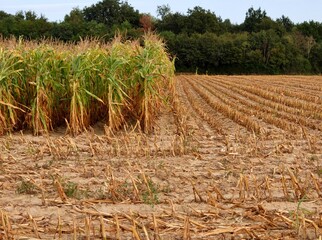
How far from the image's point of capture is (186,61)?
57125 mm

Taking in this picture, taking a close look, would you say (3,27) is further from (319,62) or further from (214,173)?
(214,173)

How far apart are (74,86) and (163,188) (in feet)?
17.2

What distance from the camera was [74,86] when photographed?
33.2 feet

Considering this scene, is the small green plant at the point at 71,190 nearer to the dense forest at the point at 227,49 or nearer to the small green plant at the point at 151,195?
the small green plant at the point at 151,195

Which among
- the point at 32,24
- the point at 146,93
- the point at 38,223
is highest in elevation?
the point at 32,24

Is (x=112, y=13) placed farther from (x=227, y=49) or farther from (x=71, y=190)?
(x=71, y=190)

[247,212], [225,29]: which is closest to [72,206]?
[247,212]

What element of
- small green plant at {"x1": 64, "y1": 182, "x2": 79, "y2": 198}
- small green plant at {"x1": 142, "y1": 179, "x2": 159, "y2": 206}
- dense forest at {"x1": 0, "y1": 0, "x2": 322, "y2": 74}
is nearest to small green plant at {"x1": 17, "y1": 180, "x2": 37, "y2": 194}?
small green plant at {"x1": 64, "y1": 182, "x2": 79, "y2": 198}

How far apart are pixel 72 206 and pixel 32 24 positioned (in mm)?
56569

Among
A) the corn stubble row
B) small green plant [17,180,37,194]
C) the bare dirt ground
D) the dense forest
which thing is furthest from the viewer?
the dense forest

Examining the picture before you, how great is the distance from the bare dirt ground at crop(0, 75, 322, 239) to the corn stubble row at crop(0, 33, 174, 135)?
3.27ft

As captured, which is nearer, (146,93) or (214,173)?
(214,173)

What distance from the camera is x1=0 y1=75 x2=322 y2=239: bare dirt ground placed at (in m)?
4.20

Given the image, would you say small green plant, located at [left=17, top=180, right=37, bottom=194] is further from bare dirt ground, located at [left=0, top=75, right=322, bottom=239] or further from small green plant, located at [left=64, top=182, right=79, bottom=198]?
small green plant, located at [left=64, top=182, right=79, bottom=198]
